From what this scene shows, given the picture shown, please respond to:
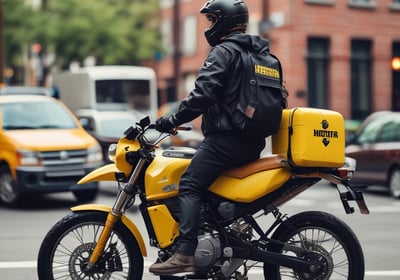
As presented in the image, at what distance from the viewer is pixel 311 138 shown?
19.3 ft

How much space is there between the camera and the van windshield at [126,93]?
→ 26484mm

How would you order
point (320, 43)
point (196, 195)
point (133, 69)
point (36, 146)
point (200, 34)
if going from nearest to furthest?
point (196, 195), point (36, 146), point (133, 69), point (320, 43), point (200, 34)

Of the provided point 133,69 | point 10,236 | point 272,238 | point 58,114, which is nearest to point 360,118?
point 133,69

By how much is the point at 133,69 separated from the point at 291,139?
2188 cm

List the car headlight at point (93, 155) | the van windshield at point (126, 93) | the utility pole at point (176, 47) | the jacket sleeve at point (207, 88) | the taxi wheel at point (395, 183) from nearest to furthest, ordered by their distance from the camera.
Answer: the jacket sleeve at point (207, 88)
the car headlight at point (93, 155)
the taxi wheel at point (395, 183)
the van windshield at point (126, 93)
the utility pole at point (176, 47)

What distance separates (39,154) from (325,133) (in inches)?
306

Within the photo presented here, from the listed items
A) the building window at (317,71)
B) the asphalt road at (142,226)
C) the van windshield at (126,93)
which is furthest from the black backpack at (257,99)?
the building window at (317,71)

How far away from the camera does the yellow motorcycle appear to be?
590 centimetres

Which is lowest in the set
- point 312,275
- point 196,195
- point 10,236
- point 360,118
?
point 360,118

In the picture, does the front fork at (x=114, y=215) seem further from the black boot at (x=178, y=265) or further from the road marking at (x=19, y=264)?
the road marking at (x=19, y=264)

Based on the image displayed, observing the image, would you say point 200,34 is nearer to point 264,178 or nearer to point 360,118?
point 360,118

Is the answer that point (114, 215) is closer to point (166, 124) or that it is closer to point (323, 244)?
point (166, 124)

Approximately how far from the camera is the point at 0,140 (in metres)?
13.3

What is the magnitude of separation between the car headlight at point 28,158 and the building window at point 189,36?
30754mm
